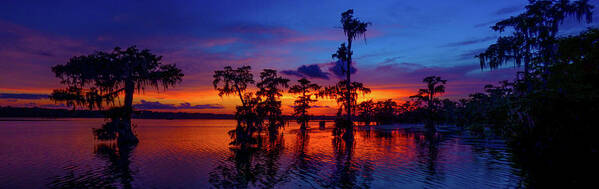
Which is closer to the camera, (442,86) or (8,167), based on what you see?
(8,167)

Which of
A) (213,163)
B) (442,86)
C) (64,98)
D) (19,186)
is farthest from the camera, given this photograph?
(442,86)

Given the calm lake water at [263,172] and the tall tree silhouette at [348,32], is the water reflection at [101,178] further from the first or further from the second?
the tall tree silhouette at [348,32]

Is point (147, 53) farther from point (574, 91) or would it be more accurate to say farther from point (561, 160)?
point (561, 160)

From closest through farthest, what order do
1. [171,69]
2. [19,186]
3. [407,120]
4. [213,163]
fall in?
1. [19,186]
2. [213,163]
3. [171,69]
4. [407,120]

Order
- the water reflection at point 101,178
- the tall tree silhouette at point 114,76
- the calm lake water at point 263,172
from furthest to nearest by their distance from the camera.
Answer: the tall tree silhouette at point 114,76
the calm lake water at point 263,172
the water reflection at point 101,178

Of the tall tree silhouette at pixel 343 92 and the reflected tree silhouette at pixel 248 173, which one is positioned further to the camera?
the tall tree silhouette at pixel 343 92

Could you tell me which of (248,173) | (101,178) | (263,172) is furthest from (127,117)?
(263,172)

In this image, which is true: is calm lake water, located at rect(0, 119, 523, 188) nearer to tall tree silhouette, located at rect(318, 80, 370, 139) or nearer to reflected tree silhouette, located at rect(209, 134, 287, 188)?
reflected tree silhouette, located at rect(209, 134, 287, 188)

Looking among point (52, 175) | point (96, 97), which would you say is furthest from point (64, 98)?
point (52, 175)

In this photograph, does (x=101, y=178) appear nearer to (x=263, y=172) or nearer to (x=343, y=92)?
(x=263, y=172)

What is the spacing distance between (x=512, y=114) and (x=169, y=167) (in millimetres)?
24949

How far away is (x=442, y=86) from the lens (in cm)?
6400

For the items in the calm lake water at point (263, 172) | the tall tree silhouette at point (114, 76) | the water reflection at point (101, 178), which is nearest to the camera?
the water reflection at point (101, 178)

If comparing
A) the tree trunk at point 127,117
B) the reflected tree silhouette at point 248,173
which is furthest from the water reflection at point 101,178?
the tree trunk at point 127,117
